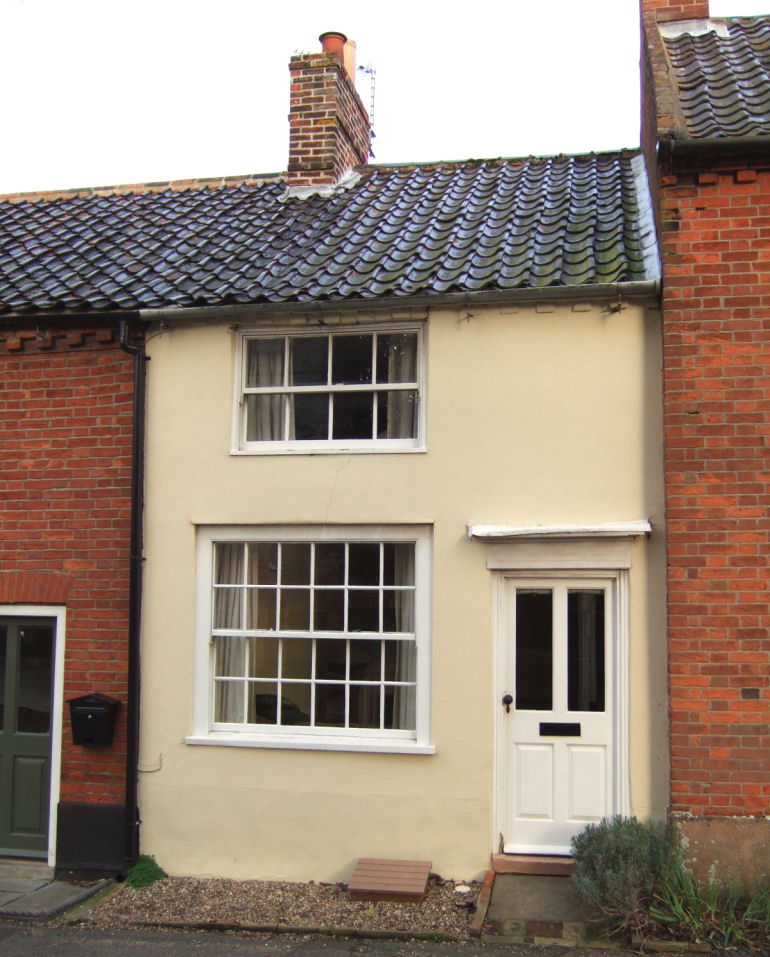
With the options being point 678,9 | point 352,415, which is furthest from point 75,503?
point 678,9

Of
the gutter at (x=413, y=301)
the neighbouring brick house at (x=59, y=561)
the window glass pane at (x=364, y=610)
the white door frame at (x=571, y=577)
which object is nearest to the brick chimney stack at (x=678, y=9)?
the gutter at (x=413, y=301)

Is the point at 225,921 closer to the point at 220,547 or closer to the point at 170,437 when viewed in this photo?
the point at 220,547

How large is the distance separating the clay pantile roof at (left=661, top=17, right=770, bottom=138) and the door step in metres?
5.79

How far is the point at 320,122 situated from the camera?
11484 mm

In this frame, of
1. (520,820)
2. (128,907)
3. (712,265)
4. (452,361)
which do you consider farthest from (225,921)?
(712,265)

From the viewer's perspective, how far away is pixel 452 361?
8.08m

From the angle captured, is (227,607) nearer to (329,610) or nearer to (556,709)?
(329,610)

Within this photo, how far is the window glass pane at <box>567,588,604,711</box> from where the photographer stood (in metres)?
7.73

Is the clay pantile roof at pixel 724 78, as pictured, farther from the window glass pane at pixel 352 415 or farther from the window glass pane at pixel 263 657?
the window glass pane at pixel 263 657

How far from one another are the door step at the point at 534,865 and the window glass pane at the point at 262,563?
2.95m

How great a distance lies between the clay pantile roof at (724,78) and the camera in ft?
25.6

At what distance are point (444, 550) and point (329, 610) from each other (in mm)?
1153

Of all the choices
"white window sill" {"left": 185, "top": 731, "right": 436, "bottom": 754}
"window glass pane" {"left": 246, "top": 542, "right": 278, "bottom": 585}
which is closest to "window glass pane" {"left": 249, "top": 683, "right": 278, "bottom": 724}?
"white window sill" {"left": 185, "top": 731, "right": 436, "bottom": 754}

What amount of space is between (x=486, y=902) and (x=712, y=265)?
5.09 metres
